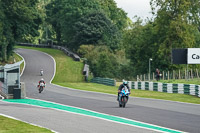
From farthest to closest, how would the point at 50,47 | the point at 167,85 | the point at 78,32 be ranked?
the point at 50,47 → the point at 78,32 → the point at 167,85

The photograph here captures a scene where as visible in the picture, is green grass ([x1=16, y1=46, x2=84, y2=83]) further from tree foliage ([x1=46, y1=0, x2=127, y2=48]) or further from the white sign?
the white sign

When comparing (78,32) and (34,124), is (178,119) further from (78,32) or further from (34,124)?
(78,32)

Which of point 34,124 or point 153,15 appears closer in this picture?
point 34,124

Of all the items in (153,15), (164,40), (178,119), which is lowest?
(178,119)

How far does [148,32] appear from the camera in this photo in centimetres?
7456

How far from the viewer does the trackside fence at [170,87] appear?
36.4 meters

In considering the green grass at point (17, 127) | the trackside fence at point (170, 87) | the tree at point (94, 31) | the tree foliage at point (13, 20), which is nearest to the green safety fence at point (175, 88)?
the trackside fence at point (170, 87)

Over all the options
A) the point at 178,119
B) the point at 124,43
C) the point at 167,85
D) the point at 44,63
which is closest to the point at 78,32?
the point at 124,43

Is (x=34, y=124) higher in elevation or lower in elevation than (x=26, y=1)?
lower

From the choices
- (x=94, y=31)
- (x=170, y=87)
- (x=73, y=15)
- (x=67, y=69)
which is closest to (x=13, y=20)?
(x=67, y=69)

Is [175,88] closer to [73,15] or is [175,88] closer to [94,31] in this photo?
[94,31]

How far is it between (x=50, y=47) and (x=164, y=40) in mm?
31610

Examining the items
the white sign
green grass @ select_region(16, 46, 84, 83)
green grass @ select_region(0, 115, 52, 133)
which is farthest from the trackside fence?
green grass @ select_region(0, 115, 52, 133)

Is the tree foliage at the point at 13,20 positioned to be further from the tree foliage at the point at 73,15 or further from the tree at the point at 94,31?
the tree foliage at the point at 73,15
